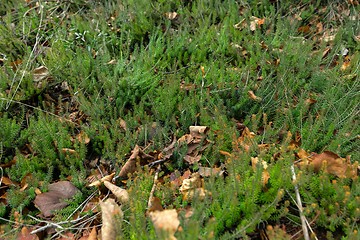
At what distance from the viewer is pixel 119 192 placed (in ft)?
7.18

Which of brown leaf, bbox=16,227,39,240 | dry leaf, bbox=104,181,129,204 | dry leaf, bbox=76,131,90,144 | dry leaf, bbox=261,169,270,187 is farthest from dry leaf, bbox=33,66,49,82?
dry leaf, bbox=261,169,270,187

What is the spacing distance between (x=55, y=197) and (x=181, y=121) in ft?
3.20

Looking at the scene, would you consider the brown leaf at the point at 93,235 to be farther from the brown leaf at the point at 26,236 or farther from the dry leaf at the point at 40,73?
the dry leaf at the point at 40,73

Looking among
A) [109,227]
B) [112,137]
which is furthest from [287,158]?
[112,137]

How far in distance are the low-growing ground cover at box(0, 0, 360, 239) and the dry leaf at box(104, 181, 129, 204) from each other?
1 cm

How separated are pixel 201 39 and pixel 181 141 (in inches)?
45.0

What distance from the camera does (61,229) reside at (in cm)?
209

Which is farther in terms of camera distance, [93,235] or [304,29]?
[304,29]

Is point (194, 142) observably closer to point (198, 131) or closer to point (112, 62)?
point (198, 131)

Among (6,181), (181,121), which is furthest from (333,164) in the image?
(6,181)

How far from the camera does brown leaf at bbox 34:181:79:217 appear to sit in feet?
7.21

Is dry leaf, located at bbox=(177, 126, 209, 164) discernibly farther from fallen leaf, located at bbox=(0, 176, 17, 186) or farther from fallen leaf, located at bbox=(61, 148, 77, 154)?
fallen leaf, located at bbox=(0, 176, 17, 186)

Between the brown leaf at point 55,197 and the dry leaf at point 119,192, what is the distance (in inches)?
8.1

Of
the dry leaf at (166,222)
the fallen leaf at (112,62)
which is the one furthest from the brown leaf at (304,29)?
the dry leaf at (166,222)
